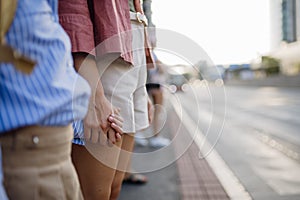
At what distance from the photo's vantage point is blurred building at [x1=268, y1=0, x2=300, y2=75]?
42125mm

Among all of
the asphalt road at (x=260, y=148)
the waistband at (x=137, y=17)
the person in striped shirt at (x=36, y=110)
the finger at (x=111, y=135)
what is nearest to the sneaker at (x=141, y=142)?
the asphalt road at (x=260, y=148)

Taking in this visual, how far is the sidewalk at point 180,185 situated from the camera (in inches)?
130

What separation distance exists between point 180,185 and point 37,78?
2.97 metres

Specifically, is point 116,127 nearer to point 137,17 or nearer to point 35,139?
point 35,139

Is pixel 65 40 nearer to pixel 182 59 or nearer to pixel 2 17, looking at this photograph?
pixel 2 17

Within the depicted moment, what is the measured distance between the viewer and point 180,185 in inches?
144

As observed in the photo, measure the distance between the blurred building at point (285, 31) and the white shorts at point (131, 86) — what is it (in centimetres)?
3947

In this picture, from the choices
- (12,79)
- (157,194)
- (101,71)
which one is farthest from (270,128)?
(12,79)

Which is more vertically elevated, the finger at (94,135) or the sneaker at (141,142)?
the finger at (94,135)

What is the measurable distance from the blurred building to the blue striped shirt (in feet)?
132

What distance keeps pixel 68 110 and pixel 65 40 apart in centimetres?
18

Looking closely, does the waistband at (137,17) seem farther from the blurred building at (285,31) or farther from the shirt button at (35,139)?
the blurred building at (285,31)

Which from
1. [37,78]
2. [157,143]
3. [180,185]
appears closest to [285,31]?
[157,143]

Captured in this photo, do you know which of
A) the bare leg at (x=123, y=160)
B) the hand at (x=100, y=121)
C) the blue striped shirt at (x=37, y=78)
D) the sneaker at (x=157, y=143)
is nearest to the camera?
the blue striped shirt at (x=37, y=78)
